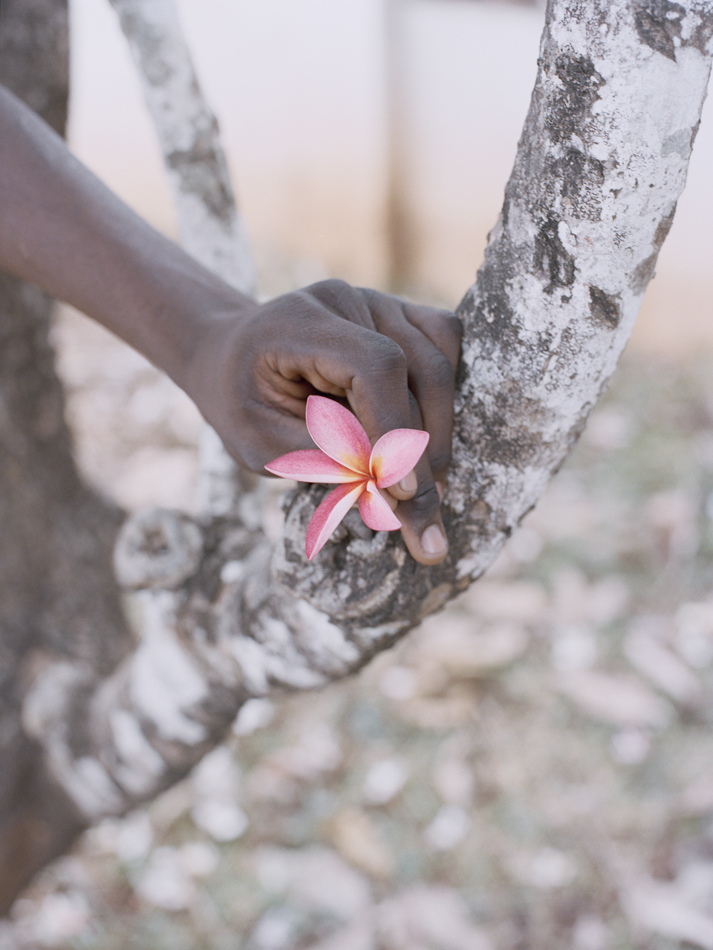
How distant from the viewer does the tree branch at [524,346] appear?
1.67 ft

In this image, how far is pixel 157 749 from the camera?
41.3 inches

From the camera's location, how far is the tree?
524 millimetres

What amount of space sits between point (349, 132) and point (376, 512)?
8.32ft

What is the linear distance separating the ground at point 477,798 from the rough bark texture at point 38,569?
5.8 inches

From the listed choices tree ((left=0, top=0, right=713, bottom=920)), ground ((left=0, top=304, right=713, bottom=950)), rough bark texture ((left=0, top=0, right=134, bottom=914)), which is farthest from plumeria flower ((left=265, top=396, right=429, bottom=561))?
ground ((left=0, top=304, right=713, bottom=950))

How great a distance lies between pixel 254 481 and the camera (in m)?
1.04

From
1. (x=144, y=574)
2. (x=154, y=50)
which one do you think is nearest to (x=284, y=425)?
(x=144, y=574)

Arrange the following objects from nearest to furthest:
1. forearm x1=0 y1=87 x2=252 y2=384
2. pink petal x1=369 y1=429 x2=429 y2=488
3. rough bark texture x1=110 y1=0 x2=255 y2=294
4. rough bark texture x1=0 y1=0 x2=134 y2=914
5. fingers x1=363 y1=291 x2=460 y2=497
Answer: pink petal x1=369 y1=429 x2=429 y2=488 → fingers x1=363 y1=291 x2=460 y2=497 → forearm x1=0 y1=87 x2=252 y2=384 → rough bark texture x1=110 y1=0 x2=255 y2=294 → rough bark texture x1=0 y1=0 x2=134 y2=914

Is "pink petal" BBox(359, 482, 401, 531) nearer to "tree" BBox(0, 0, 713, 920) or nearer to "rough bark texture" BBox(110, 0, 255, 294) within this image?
"tree" BBox(0, 0, 713, 920)

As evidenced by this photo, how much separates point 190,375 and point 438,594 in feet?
0.99

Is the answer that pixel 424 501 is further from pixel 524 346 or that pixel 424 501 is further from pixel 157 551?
pixel 157 551

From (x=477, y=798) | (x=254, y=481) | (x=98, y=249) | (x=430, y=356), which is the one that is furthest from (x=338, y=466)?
(x=477, y=798)

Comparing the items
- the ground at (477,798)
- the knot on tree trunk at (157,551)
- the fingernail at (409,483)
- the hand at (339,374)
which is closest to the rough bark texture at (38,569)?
the ground at (477,798)

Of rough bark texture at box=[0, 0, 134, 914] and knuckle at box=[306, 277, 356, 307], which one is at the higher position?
knuckle at box=[306, 277, 356, 307]
